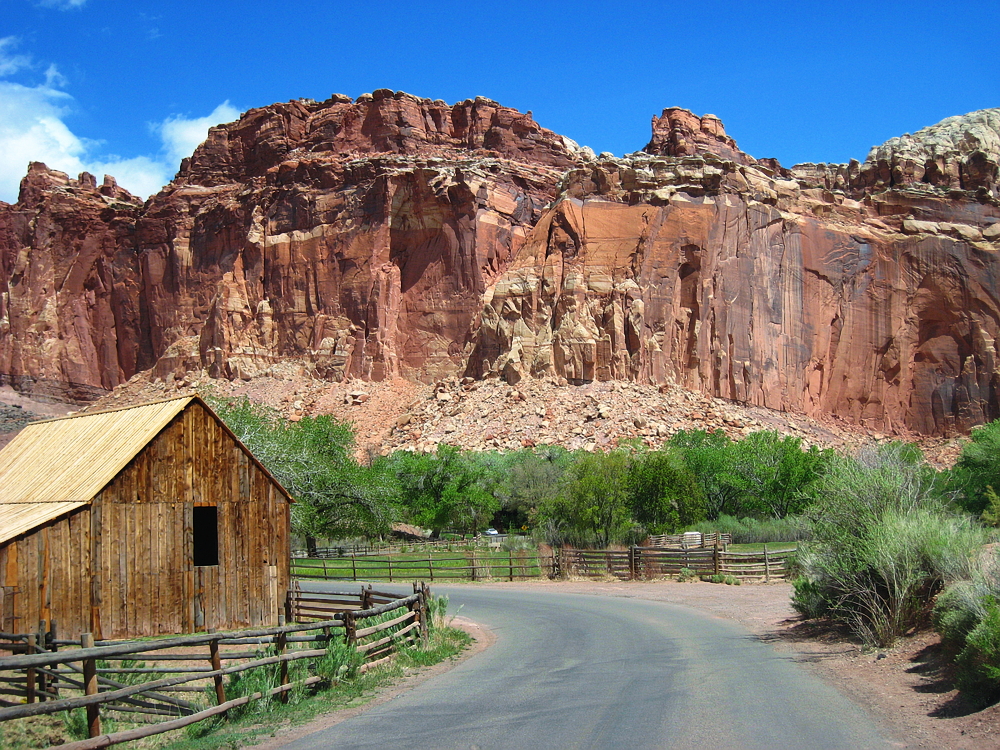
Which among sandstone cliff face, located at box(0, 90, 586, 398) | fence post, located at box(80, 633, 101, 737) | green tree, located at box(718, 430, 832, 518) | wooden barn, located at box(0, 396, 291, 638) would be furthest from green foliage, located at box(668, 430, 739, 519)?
fence post, located at box(80, 633, 101, 737)

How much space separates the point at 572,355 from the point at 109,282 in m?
56.5

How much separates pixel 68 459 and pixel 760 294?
66047 mm

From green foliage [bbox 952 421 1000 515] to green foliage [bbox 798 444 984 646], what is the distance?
17.7 meters

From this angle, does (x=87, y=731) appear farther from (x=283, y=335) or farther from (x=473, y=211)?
(x=283, y=335)

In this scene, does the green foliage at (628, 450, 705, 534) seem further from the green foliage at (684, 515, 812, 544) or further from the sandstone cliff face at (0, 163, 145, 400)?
the sandstone cliff face at (0, 163, 145, 400)

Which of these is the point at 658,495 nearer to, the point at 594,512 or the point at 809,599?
the point at 594,512

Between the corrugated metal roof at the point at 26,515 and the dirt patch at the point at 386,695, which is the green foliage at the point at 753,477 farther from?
the corrugated metal roof at the point at 26,515

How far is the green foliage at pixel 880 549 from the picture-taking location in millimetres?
13453

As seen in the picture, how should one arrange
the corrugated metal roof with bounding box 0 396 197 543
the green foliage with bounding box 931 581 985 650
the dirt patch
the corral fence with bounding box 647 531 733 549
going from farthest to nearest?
the corral fence with bounding box 647 531 733 549, the corrugated metal roof with bounding box 0 396 197 543, the green foliage with bounding box 931 581 985 650, the dirt patch

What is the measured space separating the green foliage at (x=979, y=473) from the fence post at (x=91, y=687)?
28.6 metres

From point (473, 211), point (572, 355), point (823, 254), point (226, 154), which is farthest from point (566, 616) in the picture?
point (226, 154)

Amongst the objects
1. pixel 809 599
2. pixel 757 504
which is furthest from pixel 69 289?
pixel 809 599

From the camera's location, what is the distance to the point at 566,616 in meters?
20.1

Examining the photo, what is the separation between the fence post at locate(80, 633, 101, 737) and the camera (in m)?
9.17
